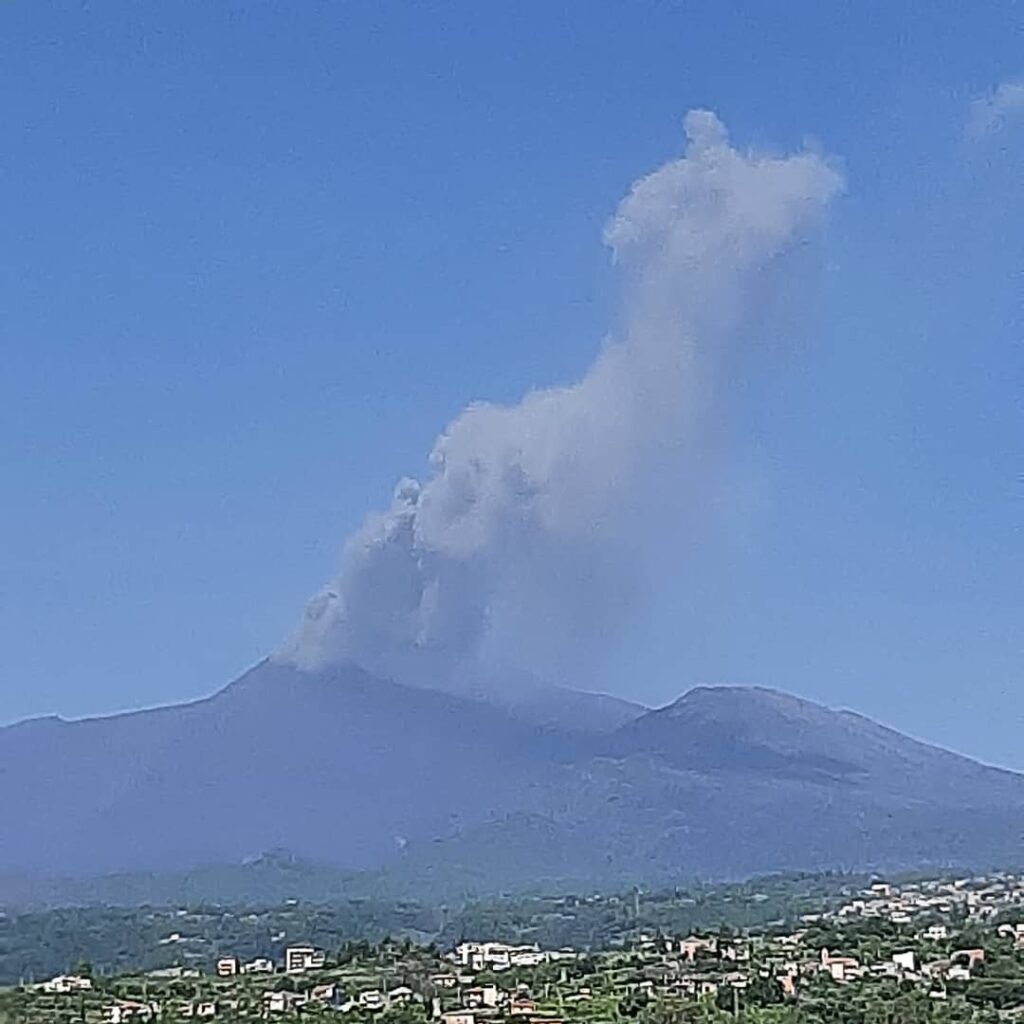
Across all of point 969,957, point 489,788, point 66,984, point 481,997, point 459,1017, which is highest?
point 489,788

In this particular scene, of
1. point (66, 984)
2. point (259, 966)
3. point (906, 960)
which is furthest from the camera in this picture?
point (259, 966)

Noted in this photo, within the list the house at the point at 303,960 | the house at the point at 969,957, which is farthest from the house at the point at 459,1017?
the house at the point at 969,957

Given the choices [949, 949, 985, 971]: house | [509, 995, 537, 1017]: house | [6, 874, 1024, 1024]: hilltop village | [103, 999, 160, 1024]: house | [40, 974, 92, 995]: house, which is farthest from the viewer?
[949, 949, 985, 971]: house

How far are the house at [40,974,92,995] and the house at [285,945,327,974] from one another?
3316 millimetres

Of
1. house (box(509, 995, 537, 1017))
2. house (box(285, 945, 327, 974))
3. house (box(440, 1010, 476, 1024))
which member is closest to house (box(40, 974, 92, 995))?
house (box(285, 945, 327, 974))

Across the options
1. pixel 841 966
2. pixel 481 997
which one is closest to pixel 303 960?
pixel 481 997

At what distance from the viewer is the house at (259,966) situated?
99.1ft

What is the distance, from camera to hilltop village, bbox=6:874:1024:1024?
21.8m

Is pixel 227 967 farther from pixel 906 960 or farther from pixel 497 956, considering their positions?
pixel 906 960

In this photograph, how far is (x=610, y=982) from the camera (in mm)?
25781

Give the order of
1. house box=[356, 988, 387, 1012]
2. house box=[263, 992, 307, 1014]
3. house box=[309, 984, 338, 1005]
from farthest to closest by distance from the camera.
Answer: house box=[309, 984, 338, 1005] < house box=[356, 988, 387, 1012] < house box=[263, 992, 307, 1014]

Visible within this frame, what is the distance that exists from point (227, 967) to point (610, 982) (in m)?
8.24

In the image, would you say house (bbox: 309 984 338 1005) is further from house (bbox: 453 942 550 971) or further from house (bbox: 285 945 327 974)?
house (bbox: 453 942 550 971)

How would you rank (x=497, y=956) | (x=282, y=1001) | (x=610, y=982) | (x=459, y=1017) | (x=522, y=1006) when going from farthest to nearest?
(x=497, y=956), (x=610, y=982), (x=282, y=1001), (x=522, y=1006), (x=459, y=1017)
